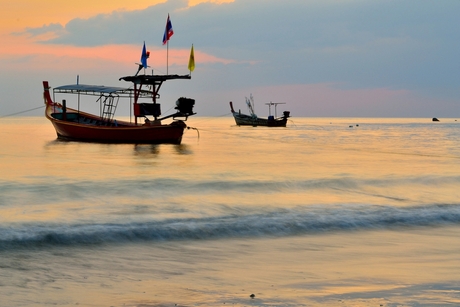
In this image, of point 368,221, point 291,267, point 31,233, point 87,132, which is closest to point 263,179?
point 368,221

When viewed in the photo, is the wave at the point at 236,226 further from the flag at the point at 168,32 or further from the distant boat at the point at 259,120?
the distant boat at the point at 259,120

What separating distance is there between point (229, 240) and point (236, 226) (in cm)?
126

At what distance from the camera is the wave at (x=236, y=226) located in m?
10.1

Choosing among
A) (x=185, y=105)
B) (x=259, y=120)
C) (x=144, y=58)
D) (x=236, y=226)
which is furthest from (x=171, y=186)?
(x=259, y=120)

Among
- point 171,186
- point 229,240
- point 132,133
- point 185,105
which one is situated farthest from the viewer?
point 132,133

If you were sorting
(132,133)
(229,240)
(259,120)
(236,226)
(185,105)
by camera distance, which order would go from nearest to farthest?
(229,240) < (236,226) < (185,105) < (132,133) < (259,120)

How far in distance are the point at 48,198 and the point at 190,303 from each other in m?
11.7

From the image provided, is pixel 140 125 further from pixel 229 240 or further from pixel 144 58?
pixel 229 240

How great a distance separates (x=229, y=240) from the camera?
405 inches

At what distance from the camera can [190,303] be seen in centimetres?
595

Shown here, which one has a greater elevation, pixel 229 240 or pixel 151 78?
pixel 151 78

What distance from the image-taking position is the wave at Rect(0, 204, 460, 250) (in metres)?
10.1

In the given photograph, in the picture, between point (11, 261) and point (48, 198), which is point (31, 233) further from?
point (48, 198)

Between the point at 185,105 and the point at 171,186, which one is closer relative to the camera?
the point at 171,186
